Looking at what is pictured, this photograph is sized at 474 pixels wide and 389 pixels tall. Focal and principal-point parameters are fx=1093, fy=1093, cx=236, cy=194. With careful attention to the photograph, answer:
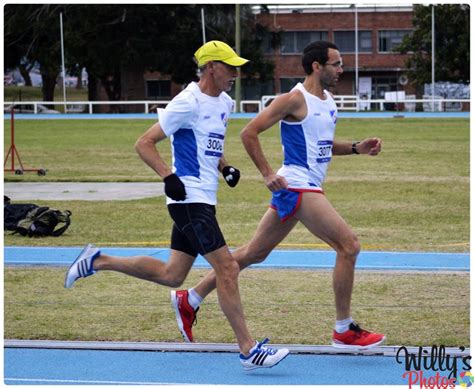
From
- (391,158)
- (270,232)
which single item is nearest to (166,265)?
(270,232)

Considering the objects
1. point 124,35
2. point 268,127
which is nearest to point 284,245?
point 268,127

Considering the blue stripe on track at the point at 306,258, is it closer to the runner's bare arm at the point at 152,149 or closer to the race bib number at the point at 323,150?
the race bib number at the point at 323,150

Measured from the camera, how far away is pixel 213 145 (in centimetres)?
705

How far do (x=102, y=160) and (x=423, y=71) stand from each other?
35.9 metres

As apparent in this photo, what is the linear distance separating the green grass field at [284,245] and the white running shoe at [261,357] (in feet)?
2.89

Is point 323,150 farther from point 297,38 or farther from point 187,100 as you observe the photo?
point 297,38

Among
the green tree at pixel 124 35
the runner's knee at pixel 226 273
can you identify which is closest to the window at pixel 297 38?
the green tree at pixel 124 35

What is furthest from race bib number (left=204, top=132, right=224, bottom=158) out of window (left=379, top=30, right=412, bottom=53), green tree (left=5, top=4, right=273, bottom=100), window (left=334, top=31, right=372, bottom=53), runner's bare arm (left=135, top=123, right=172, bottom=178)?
window (left=379, top=30, right=412, bottom=53)

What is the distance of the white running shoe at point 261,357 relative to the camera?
6770 millimetres

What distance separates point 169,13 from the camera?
60719mm

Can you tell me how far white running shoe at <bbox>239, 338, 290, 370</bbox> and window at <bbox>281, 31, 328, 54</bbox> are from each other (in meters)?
65.6

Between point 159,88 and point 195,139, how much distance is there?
69.8 m

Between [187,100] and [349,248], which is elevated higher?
[187,100]

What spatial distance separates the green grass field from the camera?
8.22 meters
